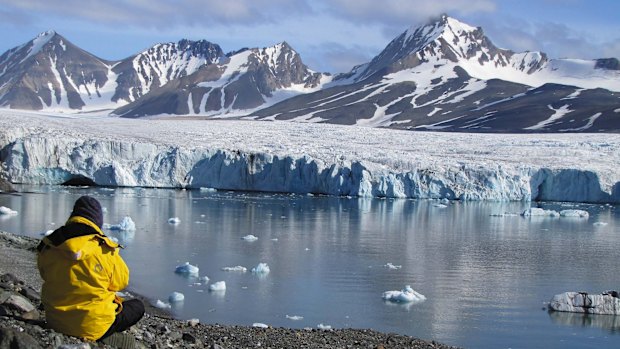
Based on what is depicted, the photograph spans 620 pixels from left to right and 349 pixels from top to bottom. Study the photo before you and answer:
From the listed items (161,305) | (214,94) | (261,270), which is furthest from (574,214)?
(214,94)

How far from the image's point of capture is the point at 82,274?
5.01 m

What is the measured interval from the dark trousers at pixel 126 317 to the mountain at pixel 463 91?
94935 millimetres

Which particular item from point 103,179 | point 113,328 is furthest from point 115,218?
point 113,328

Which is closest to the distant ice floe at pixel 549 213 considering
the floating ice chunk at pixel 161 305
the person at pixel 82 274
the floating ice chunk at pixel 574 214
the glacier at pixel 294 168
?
the floating ice chunk at pixel 574 214

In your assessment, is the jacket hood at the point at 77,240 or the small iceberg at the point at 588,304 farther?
the small iceberg at the point at 588,304

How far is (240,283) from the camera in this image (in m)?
13.3

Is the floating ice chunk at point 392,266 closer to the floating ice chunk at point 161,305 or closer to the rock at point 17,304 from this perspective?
the floating ice chunk at point 161,305

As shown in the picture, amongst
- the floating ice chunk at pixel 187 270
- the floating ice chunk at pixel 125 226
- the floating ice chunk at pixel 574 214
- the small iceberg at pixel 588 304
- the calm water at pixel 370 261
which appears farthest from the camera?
the floating ice chunk at pixel 574 214

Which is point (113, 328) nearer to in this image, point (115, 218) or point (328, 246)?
point (328, 246)

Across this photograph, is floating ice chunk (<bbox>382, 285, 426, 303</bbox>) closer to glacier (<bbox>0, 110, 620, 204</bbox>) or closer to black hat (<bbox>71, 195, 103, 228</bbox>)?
black hat (<bbox>71, 195, 103, 228</bbox>)

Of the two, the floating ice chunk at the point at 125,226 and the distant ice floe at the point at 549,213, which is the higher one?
the distant ice floe at the point at 549,213

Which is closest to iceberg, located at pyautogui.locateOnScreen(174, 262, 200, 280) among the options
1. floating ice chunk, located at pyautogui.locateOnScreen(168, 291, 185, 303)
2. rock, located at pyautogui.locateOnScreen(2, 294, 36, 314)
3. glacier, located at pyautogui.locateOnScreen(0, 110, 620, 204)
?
floating ice chunk, located at pyautogui.locateOnScreen(168, 291, 185, 303)

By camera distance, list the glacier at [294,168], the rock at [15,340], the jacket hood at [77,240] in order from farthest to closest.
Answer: the glacier at [294,168], the jacket hood at [77,240], the rock at [15,340]

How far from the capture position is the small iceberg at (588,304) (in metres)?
12.1
